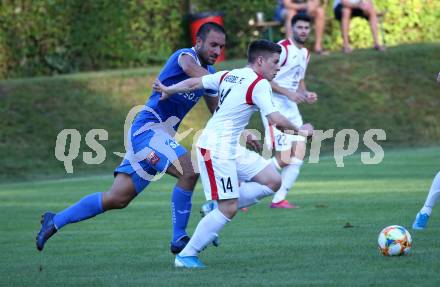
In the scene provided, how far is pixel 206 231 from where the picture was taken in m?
8.75

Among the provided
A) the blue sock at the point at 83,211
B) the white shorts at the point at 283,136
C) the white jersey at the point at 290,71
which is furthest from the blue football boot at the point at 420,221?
the white jersey at the point at 290,71

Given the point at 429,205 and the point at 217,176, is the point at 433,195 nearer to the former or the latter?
the point at 429,205

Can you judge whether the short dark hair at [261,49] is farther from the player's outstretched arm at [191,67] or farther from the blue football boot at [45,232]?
the blue football boot at [45,232]

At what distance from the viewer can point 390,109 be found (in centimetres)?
2467

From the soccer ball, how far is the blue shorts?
1.85 m

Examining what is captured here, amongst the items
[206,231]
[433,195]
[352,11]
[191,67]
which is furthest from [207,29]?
[352,11]

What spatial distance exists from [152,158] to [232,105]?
998mm

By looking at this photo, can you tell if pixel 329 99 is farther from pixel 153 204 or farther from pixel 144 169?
pixel 144 169

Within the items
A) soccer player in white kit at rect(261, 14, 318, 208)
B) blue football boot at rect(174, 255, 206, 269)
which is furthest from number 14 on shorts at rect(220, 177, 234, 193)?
soccer player in white kit at rect(261, 14, 318, 208)

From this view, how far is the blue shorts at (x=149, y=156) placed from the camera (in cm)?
951

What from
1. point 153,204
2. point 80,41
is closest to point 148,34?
point 80,41

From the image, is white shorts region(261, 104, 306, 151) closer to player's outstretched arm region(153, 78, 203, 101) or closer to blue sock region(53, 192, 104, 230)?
blue sock region(53, 192, 104, 230)

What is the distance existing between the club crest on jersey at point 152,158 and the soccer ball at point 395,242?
6.62 ft

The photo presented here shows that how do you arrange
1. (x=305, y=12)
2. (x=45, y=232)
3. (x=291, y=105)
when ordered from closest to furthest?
(x=45, y=232) → (x=291, y=105) → (x=305, y=12)
